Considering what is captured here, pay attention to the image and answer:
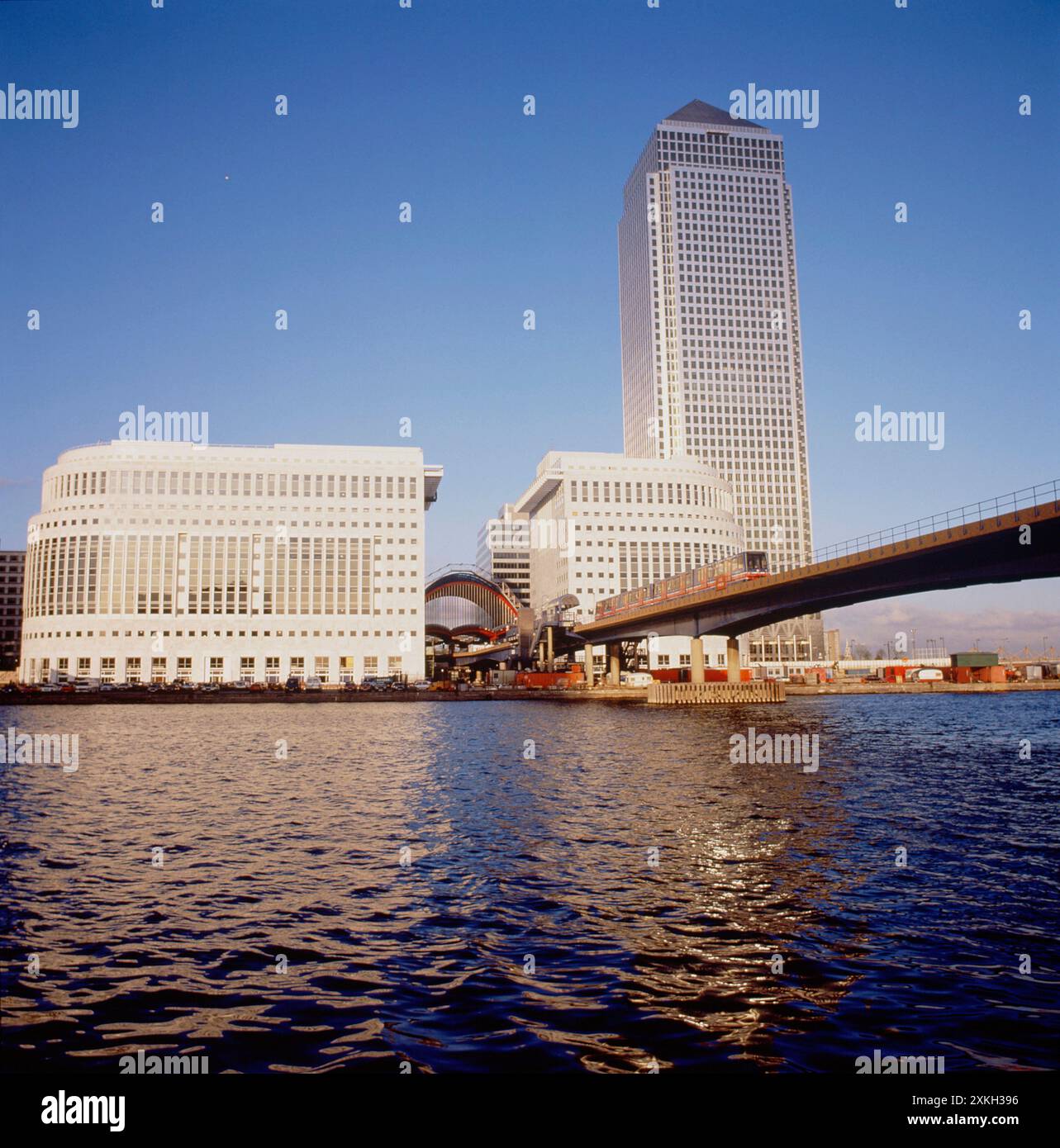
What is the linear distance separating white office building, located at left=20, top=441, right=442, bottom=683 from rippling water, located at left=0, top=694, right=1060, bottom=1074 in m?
133

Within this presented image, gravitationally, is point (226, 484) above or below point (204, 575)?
above

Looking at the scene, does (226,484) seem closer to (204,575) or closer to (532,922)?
(204,575)

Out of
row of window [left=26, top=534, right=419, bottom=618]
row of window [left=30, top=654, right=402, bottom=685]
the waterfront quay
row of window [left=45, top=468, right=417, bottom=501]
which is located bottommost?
the waterfront quay

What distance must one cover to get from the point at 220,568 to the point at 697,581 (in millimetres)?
100369

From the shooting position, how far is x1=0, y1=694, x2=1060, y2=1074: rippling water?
36.0ft

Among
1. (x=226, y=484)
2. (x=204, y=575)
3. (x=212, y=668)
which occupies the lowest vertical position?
(x=212, y=668)

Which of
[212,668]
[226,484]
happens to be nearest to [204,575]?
[212,668]

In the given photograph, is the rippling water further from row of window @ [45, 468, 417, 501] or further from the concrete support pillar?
row of window @ [45, 468, 417, 501]

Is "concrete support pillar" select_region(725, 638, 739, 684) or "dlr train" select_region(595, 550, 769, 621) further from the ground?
"dlr train" select_region(595, 550, 769, 621)

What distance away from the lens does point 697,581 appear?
108750 millimetres

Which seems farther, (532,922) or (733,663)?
(733,663)

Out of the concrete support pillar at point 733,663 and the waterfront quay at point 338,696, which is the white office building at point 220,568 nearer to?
the waterfront quay at point 338,696

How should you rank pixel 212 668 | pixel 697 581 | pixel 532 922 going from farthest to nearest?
1. pixel 212 668
2. pixel 697 581
3. pixel 532 922

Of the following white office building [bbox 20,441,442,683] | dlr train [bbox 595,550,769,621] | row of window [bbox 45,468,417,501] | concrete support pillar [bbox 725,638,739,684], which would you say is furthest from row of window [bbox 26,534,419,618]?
concrete support pillar [bbox 725,638,739,684]
